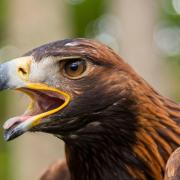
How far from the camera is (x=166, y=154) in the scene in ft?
13.9

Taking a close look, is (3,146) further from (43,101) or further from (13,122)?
(13,122)

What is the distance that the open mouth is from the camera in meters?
3.86

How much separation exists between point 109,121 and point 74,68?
372mm

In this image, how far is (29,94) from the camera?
4.03 meters

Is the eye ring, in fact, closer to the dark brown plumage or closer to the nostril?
the dark brown plumage

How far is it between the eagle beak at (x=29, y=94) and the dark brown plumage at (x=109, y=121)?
4 centimetres

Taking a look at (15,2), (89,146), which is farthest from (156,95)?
(15,2)

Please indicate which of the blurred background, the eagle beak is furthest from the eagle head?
the blurred background

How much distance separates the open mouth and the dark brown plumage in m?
0.04

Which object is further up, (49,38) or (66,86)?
(66,86)

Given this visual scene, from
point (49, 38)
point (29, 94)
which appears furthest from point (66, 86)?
point (49, 38)

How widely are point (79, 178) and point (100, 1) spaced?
24.3 m

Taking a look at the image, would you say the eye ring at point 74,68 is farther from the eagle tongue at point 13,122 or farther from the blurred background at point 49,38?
the blurred background at point 49,38

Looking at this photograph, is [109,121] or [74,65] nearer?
[74,65]
